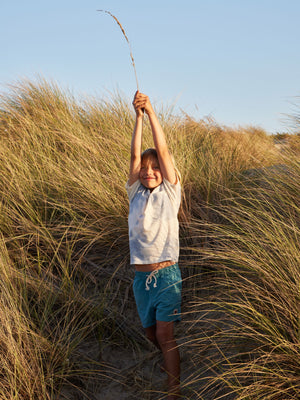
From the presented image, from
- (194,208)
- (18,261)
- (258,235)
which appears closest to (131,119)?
(194,208)

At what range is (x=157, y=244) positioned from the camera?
234 centimetres

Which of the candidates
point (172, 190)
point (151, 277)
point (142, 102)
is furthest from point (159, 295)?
point (142, 102)

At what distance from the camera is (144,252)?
2.35 metres

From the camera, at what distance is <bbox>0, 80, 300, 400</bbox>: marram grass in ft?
6.85

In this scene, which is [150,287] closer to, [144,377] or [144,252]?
[144,252]

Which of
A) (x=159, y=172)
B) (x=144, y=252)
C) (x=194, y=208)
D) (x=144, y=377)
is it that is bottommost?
(x=144, y=377)

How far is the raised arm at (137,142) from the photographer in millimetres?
2348

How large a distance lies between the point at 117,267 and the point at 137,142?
1.08 m

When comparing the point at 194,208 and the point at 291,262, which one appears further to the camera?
the point at 194,208

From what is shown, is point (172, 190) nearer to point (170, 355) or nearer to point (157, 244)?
point (157, 244)

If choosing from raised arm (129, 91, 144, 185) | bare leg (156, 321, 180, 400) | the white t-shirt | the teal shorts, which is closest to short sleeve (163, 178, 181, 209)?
the white t-shirt

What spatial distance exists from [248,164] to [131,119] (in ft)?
5.88

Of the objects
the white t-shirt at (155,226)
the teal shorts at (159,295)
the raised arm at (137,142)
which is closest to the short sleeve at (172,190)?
the white t-shirt at (155,226)

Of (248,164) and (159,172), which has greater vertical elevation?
(159,172)
